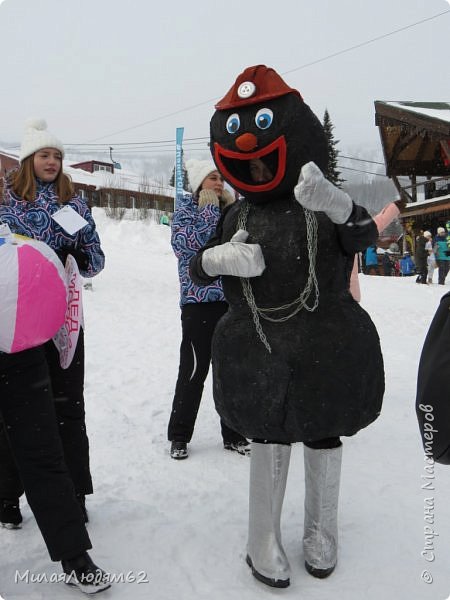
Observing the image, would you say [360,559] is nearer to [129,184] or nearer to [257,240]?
[257,240]

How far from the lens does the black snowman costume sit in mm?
2021

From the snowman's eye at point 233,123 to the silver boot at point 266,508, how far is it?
1319 mm

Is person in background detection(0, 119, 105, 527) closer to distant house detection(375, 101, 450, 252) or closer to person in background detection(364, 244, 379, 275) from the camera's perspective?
distant house detection(375, 101, 450, 252)

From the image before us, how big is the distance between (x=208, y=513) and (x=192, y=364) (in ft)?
3.33

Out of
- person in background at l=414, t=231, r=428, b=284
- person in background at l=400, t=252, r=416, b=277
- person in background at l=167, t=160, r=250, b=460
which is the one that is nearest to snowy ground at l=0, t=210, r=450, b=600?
person in background at l=167, t=160, r=250, b=460

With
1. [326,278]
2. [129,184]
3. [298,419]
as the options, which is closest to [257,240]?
[326,278]

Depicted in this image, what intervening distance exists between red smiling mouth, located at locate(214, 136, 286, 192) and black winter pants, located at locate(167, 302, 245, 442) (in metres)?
1.24

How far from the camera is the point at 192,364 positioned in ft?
11.0

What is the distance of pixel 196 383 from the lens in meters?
3.38

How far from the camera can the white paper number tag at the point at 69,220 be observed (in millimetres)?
2402

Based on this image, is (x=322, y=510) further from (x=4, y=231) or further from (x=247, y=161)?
(x=4, y=231)

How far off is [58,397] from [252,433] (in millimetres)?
945

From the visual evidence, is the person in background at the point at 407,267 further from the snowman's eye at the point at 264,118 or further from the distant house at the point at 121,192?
the snowman's eye at the point at 264,118

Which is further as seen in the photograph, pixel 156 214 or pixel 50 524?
pixel 156 214
